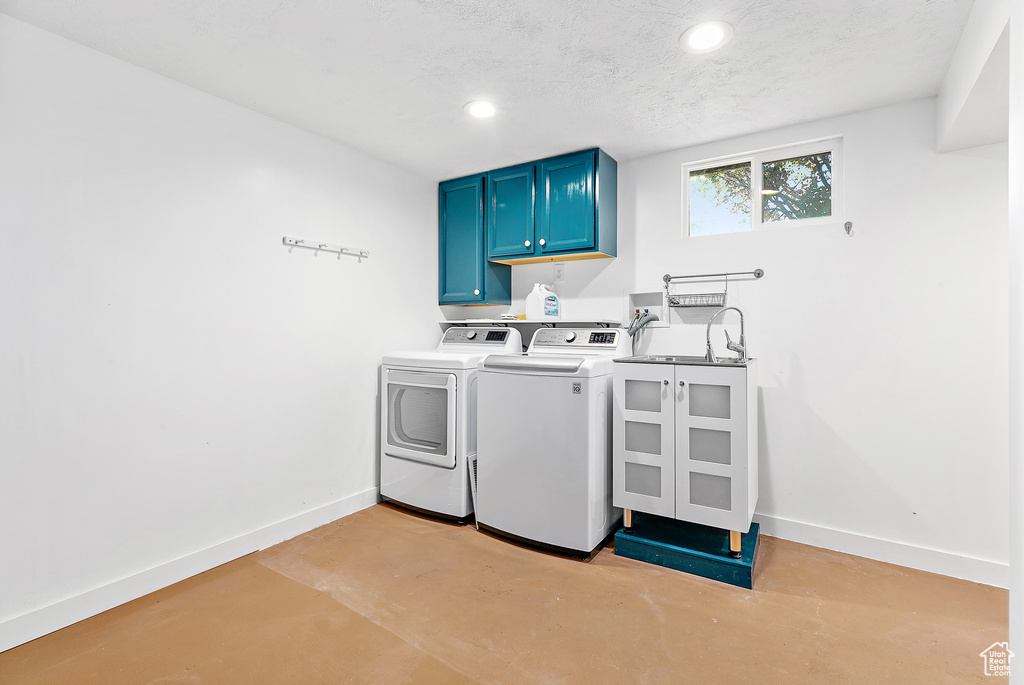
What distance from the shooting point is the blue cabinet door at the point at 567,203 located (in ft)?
10.2

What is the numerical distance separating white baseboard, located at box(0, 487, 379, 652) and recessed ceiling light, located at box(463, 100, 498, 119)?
2502 millimetres

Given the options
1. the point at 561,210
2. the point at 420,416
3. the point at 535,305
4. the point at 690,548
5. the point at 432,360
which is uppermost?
the point at 561,210

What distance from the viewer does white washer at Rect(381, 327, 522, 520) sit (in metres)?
2.96

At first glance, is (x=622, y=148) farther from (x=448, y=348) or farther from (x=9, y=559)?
(x=9, y=559)

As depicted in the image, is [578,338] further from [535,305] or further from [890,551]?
[890,551]

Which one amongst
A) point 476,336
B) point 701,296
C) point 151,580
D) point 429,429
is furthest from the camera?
point 476,336

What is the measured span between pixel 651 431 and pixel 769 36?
183 centimetres

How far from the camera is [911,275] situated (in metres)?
2.45

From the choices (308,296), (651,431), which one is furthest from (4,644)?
(651,431)

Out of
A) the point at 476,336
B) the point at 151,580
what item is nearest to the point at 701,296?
the point at 476,336

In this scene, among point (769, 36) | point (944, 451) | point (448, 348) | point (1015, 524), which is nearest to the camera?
point (1015, 524)

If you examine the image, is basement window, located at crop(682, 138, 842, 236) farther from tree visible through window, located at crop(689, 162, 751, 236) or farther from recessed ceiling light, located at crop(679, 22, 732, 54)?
recessed ceiling light, located at crop(679, 22, 732, 54)

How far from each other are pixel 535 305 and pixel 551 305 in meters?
0.12

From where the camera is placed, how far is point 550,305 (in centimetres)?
350
